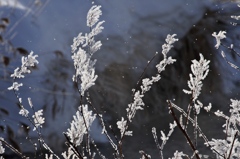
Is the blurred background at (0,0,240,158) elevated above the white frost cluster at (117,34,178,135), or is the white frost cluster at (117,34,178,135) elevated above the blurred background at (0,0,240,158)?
the blurred background at (0,0,240,158)

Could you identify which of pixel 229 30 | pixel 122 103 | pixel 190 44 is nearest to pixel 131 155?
pixel 122 103

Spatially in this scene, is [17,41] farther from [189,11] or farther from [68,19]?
[189,11]

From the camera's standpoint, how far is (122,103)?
241 inches

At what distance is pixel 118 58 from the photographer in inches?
253

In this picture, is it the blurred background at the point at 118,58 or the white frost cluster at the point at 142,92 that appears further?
the blurred background at the point at 118,58

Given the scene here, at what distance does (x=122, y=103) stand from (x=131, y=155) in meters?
1.10

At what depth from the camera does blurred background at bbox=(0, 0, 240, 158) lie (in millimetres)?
5703

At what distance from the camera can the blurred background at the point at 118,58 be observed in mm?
5703

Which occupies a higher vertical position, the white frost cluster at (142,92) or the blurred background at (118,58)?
the blurred background at (118,58)

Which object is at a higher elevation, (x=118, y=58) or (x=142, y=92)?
(x=118, y=58)

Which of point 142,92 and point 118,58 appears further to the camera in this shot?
point 118,58

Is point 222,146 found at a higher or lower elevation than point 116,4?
lower

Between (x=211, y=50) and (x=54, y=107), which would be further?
(x=211, y=50)

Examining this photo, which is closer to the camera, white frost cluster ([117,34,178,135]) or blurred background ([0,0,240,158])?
white frost cluster ([117,34,178,135])
